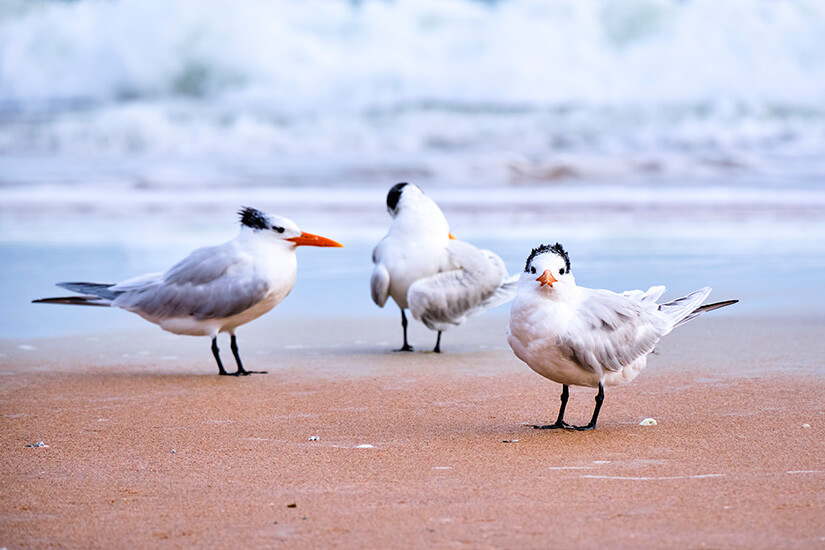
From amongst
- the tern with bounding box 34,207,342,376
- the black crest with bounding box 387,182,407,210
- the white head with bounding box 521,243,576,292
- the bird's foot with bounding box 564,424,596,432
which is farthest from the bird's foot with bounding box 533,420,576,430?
the black crest with bounding box 387,182,407,210

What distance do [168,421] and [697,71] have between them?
727 inches

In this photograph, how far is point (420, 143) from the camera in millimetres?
18969

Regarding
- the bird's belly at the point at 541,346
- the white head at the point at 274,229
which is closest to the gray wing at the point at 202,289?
the white head at the point at 274,229

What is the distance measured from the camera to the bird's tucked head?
12.8 feet

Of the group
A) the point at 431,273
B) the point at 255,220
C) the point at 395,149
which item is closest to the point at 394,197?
the point at 431,273

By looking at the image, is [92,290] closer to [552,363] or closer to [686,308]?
[552,363]

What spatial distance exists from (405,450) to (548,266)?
0.85m

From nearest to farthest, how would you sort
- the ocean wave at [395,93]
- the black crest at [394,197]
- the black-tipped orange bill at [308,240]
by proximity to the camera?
1. the black-tipped orange bill at [308,240]
2. the black crest at [394,197]
3. the ocean wave at [395,93]

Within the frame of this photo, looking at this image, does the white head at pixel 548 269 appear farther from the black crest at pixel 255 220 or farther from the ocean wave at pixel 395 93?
the ocean wave at pixel 395 93

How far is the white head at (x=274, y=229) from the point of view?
5.66 m

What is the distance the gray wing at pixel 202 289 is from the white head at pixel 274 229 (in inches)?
6.2

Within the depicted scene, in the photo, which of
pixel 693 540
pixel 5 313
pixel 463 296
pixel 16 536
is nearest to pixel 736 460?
pixel 693 540

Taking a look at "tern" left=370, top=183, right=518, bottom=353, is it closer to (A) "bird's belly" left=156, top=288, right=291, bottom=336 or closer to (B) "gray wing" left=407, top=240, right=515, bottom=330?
(B) "gray wing" left=407, top=240, right=515, bottom=330

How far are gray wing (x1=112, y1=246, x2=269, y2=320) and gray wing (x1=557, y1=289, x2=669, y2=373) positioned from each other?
2.08 m
